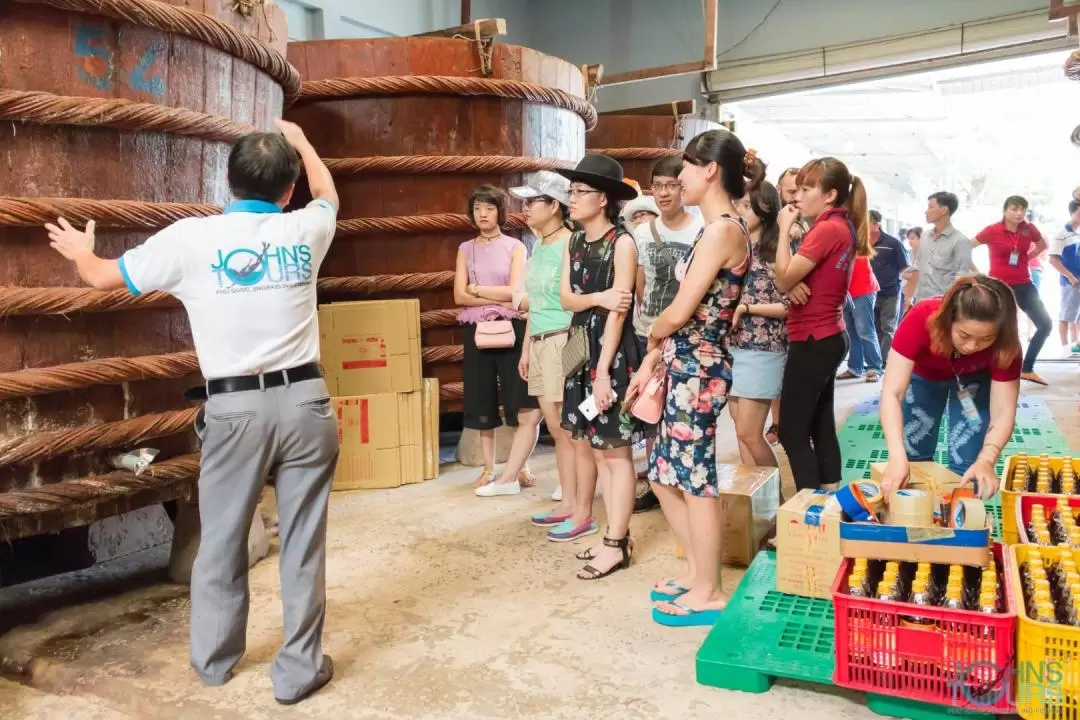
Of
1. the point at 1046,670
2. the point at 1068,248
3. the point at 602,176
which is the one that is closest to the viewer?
the point at 1046,670

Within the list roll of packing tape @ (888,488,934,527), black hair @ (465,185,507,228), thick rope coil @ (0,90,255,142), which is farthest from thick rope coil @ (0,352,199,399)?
roll of packing tape @ (888,488,934,527)

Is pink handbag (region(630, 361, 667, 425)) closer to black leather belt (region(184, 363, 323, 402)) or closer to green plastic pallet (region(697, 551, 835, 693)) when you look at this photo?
green plastic pallet (region(697, 551, 835, 693))

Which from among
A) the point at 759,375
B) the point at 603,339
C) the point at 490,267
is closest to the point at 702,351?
the point at 603,339

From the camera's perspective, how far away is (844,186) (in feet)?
10.9

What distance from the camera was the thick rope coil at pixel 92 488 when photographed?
2.60 metres

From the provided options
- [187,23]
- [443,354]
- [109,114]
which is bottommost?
[443,354]

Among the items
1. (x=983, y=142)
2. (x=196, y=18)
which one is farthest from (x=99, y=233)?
(x=983, y=142)

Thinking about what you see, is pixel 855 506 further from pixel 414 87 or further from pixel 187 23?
pixel 414 87

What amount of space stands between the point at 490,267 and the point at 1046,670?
3067mm

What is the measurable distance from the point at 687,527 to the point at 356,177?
278 centimetres

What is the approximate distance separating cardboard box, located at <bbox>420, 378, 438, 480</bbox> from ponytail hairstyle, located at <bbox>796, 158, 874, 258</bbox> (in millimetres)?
2151

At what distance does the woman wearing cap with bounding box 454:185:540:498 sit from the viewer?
14.5 feet

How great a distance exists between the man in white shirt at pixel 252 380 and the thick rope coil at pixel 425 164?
230 cm

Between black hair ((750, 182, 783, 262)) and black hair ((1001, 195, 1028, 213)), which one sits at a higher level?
black hair ((1001, 195, 1028, 213))
